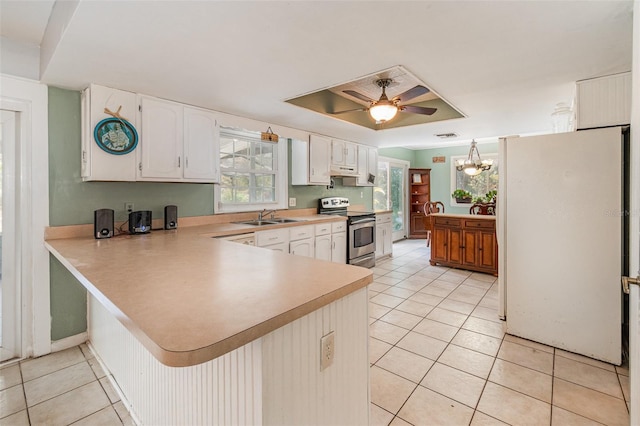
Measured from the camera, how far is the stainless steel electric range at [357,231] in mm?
4449

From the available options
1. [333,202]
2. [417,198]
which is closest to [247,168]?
[333,202]

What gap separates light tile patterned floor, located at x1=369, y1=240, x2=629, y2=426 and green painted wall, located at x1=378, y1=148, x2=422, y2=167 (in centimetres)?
437

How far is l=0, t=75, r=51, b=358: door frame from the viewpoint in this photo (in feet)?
7.39

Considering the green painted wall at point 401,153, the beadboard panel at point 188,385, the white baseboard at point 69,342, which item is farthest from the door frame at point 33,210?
the green painted wall at point 401,153

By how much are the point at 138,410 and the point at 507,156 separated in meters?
3.29

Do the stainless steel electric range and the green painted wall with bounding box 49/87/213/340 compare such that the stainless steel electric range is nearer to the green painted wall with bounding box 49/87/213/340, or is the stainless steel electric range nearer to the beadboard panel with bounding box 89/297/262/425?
the green painted wall with bounding box 49/87/213/340

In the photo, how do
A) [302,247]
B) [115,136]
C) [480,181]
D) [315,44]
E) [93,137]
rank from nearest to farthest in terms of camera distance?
[315,44]
[93,137]
[115,136]
[302,247]
[480,181]

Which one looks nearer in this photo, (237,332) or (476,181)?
(237,332)

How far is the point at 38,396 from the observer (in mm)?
1905

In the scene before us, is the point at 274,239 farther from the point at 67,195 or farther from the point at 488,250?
the point at 488,250

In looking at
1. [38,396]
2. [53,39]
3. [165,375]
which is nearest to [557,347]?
[165,375]

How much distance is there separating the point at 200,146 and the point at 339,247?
2.29m

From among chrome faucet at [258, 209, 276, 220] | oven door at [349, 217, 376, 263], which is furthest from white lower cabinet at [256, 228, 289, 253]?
oven door at [349, 217, 376, 263]

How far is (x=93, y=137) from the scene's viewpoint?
231cm
